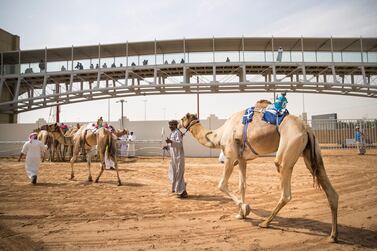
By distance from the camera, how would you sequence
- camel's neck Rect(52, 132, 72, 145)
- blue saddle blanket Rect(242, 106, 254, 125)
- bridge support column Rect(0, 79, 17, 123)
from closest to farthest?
1. blue saddle blanket Rect(242, 106, 254, 125)
2. camel's neck Rect(52, 132, 72, 145)
3. bridge support column Rect(0, 79, 17, 123)

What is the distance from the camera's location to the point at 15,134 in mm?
28250

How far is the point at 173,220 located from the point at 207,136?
233 cm

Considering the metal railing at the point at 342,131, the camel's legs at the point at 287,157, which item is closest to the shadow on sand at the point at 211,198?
the camel's legs at the point at 287,157

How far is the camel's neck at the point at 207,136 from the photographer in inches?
260

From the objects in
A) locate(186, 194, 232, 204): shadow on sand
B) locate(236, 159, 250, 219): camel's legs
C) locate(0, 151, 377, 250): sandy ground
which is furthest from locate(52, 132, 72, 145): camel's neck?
locate(236, 159, 250, 219): camel's legs

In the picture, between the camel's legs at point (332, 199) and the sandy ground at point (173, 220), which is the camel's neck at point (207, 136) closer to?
the sandy ground at point (173, 220)

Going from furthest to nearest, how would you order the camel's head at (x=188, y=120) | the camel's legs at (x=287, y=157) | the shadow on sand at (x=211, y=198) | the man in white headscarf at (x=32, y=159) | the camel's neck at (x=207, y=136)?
the man in white headscarf at (x=32, y=159)
the shadow on sand at (x=211, y=198)
the camel's head at (x=188, y=120)
the camel's neck at (x=207, y=136)
the camel's legs at (x=287, y=157)

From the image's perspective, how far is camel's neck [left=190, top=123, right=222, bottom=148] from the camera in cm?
661

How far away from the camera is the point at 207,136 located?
690 centimetres

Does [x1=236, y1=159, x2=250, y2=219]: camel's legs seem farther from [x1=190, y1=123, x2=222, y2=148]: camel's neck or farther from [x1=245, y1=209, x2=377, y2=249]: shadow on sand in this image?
[x1=190, y1=123, x2=222, y2=148]: camel's neck

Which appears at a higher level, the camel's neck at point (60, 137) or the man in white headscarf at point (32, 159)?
the camel's neck at point (60, 137)

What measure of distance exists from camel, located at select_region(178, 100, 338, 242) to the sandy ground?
473 mm

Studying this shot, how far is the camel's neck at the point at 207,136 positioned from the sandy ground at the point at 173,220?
5.18 ft

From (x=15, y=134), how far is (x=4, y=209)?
1014 inches
